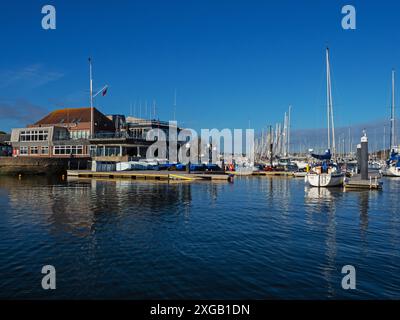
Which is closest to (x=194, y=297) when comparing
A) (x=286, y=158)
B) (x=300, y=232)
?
(x=300, y=232)

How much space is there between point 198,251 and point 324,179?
3533cm

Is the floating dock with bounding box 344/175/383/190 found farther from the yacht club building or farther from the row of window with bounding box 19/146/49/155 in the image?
the row of window with bounding box 19/146/49/155

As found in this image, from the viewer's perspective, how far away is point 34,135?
99.6 metres

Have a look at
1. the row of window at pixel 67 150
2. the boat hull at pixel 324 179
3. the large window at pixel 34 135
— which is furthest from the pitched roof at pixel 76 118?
the boat hull at pixel 324 179

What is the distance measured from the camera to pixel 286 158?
4156 inches

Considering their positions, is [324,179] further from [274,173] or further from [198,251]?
[198,251]

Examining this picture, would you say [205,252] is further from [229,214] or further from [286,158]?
[286,158]

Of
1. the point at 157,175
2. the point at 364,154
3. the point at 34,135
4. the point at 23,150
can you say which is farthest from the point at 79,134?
the point at 364,154

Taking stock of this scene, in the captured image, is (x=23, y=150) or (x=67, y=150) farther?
(x=23, y=150)

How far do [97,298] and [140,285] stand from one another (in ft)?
5.22

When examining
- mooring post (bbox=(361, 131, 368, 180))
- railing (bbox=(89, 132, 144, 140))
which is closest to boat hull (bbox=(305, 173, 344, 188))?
mooring post (bbox=(361, 131, 368, 180))

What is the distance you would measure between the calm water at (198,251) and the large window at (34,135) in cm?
7431

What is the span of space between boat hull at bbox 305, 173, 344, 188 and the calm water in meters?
17.4
